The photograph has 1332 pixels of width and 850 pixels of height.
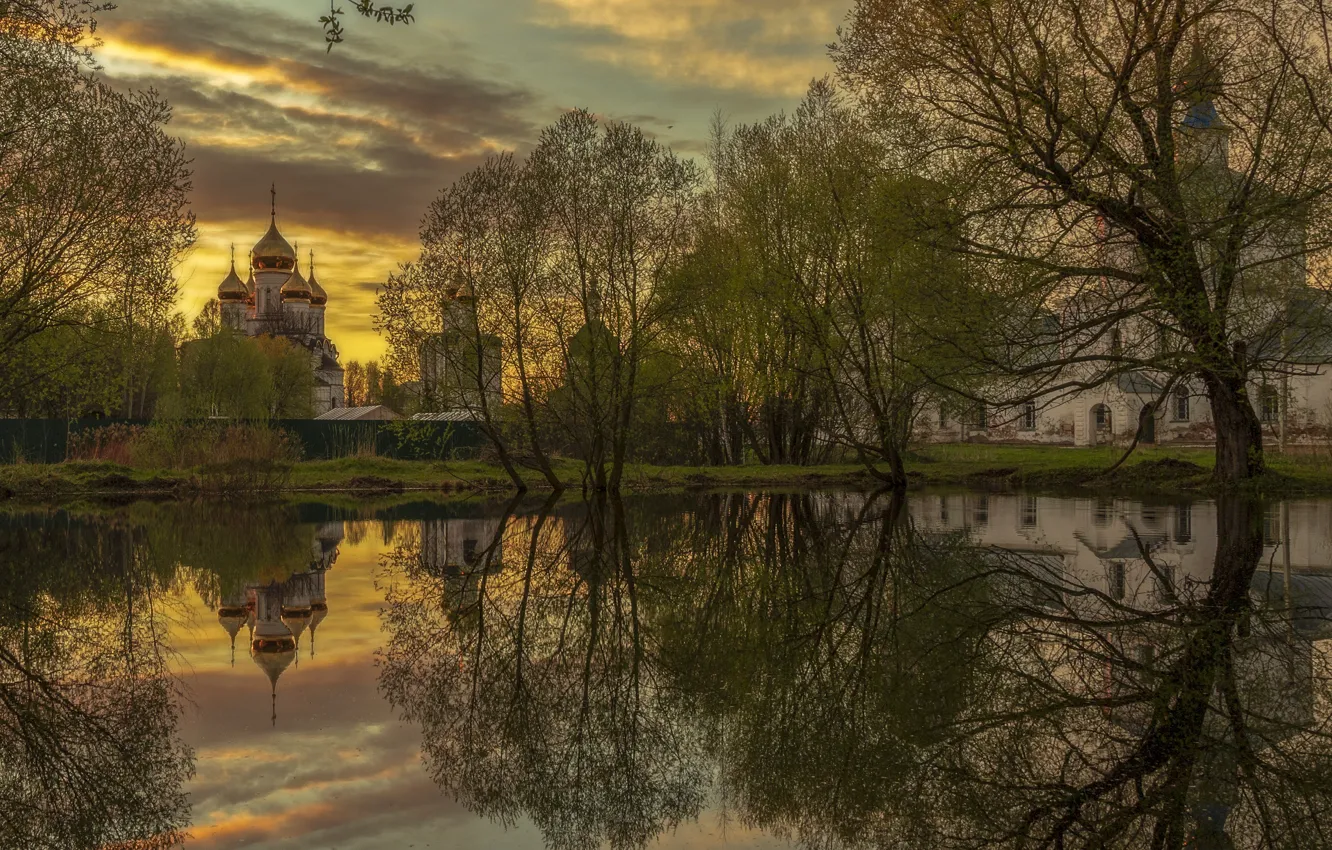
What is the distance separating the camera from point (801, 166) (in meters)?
32.4

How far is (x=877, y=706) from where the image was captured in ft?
20.1

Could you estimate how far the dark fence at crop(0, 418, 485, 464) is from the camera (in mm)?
36750

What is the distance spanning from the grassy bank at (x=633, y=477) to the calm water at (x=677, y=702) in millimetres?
16999

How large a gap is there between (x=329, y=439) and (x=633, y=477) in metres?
15.0

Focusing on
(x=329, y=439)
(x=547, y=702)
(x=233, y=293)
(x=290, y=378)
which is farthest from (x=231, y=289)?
(x=547, y=702)

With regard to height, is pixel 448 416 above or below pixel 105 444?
above

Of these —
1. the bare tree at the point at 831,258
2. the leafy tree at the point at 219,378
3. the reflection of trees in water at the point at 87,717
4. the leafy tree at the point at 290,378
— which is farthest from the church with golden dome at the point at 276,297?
the reflection of trees in water at the point at 87,717

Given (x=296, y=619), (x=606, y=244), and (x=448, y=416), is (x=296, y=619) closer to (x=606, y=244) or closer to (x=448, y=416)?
(x=606, y=244)

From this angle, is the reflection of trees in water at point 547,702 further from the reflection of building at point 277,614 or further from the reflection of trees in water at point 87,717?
the reflection of trees in water at point 87,717

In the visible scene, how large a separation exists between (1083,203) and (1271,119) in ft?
10.6

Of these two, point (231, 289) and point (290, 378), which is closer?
point (290, 378)

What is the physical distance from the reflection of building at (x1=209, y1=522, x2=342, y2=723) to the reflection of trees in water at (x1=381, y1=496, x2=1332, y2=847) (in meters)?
0.70

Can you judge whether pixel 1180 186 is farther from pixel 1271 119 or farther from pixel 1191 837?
pixel 1191 837

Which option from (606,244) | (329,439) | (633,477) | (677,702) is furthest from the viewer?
(329,439)
